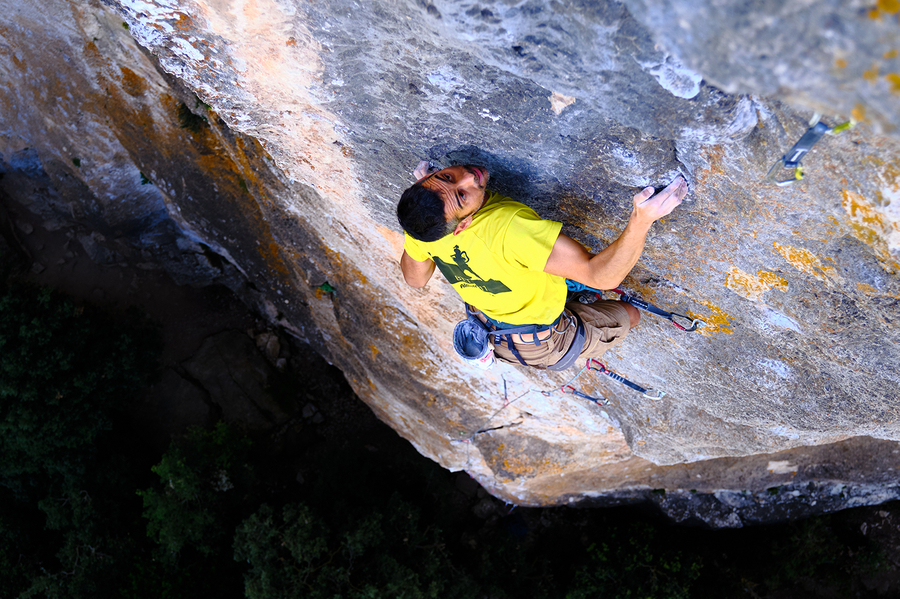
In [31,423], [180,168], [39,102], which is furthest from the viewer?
[31,423]

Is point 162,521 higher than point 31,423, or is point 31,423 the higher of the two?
point 31,423

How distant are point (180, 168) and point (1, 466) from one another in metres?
5.87

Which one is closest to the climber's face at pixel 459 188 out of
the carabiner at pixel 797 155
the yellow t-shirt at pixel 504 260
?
the yellow t-shirt at pixel 504 260

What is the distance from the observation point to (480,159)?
9.04 ft

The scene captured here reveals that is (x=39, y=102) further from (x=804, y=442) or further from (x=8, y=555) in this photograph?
(x=804, y=442)

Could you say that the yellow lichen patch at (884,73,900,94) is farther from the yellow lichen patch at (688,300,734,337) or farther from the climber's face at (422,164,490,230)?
the yellow lichen patch at (688,300,734,337)

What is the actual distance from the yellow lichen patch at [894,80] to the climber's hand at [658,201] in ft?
3.68

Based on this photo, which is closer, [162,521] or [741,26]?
[741,26]

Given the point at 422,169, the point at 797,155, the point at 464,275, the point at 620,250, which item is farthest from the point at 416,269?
the point at 797,155

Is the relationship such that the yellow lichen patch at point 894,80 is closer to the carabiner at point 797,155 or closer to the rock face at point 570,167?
the rock face at point 570,167

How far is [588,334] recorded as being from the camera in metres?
3.36

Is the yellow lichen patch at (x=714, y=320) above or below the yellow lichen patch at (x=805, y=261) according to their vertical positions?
below

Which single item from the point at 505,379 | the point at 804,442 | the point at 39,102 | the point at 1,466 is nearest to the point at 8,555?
the point at 1,466

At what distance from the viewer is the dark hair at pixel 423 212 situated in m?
2.39
